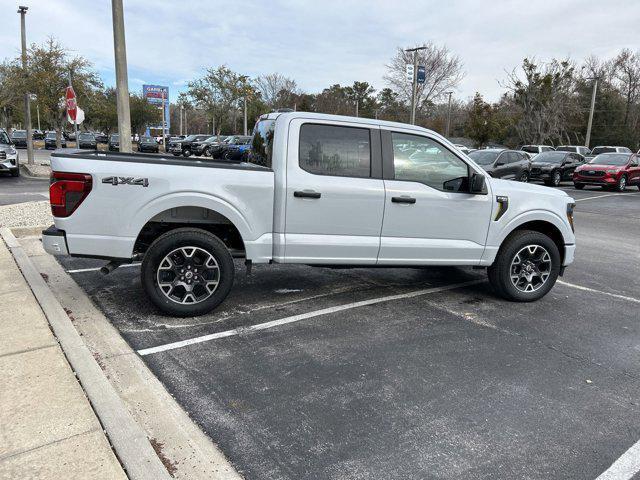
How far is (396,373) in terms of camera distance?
12.8 ft

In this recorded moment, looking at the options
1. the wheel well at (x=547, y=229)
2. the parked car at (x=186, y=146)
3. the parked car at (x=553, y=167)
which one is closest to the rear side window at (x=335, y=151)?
the wheel well at (x=547, y=229)

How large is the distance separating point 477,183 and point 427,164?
0.54 m

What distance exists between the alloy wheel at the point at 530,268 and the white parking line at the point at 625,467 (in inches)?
110

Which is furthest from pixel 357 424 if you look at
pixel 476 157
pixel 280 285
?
pixel 476 157

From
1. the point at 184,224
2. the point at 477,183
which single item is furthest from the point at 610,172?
the point at 184,224

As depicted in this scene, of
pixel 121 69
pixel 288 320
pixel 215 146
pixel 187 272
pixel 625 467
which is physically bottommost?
pixel 625 467

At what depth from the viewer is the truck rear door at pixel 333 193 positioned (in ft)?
15.7

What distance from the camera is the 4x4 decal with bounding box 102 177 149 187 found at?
171 inches

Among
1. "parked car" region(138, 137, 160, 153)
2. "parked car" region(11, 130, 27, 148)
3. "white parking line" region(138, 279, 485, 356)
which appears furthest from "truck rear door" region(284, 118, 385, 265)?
"parked car" region(11, 130, 27, 148)

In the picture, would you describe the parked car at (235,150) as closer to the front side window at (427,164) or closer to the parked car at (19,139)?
the parked car at (19,139)

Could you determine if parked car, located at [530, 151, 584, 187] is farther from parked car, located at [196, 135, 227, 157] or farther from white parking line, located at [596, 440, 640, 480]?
white parking line, located at [596, 440, 640, 480]

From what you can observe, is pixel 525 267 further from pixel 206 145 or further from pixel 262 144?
pixel 206 145

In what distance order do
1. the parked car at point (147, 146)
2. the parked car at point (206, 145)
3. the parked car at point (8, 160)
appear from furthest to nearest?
the parked car at point (147, 146) → the parked car at point (206, 145) → the parked car at point (8, 160)

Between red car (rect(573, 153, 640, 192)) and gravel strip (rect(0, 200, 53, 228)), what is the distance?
66.0 ft
